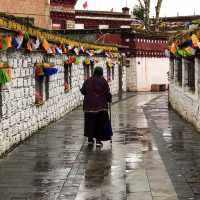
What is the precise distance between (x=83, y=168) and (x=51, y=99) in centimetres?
798

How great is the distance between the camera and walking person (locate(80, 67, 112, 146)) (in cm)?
1267

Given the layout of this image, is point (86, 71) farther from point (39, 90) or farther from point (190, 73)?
point (39, 90)

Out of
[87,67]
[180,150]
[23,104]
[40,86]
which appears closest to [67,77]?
[40,86]

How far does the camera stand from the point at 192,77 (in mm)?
18219

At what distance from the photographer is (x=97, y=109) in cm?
1266

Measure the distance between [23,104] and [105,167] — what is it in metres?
3.99

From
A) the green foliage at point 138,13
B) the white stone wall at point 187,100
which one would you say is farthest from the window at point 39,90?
the green foliage at point 138,13

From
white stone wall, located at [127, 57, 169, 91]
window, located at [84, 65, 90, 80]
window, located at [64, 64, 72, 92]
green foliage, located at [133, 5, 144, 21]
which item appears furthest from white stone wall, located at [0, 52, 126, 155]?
green foliage, located at [133, 5, 144, 21]

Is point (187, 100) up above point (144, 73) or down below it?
below

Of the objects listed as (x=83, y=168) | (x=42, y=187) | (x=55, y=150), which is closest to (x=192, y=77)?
(x=55, y=150)

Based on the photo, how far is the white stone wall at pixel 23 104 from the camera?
11508 millimetres

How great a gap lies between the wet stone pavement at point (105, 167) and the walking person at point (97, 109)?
283 mm

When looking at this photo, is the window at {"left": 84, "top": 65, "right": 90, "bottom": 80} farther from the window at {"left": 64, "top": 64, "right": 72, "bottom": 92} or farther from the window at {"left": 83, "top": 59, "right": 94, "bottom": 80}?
the window at {"left": 64, "top": 64, "right": 72, "bottom": 92}

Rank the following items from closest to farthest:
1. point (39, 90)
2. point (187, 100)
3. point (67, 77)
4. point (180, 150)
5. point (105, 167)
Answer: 1. point (105, 167)
2. point (180, 150)
3. point (39, 90)
4. point (187, 100)
5. point (67, 77)
